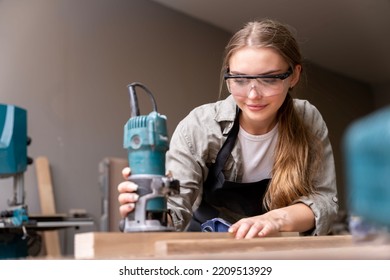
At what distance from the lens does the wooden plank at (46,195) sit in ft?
4.02

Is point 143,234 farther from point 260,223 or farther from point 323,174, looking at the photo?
point 323,174

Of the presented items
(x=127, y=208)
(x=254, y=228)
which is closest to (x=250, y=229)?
(x=254, y=228)

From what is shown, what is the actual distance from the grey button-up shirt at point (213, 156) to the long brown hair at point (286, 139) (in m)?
0.03

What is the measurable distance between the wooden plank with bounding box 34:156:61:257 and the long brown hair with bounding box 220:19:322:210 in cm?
50

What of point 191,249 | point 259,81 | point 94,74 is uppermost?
point 94,74

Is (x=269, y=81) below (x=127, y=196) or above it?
above

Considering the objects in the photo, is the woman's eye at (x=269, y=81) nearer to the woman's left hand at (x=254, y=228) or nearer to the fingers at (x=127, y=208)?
the woman's left hand at (x=254, y=228)

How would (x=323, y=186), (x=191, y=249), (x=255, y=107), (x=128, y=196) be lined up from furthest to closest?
(x=323, y=186)
(x=255, y=107)
(x=128, y=196)
(x=191, y=249)

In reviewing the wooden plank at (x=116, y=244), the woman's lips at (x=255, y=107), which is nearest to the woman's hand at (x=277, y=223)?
the wooden plank at (x=116, y=244)

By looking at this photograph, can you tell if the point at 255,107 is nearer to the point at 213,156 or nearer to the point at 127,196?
the point at 213,156

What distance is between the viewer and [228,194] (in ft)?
4.48

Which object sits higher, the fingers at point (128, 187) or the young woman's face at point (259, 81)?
the young woman's face at point (259, 81)

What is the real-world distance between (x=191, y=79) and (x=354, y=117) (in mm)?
453
